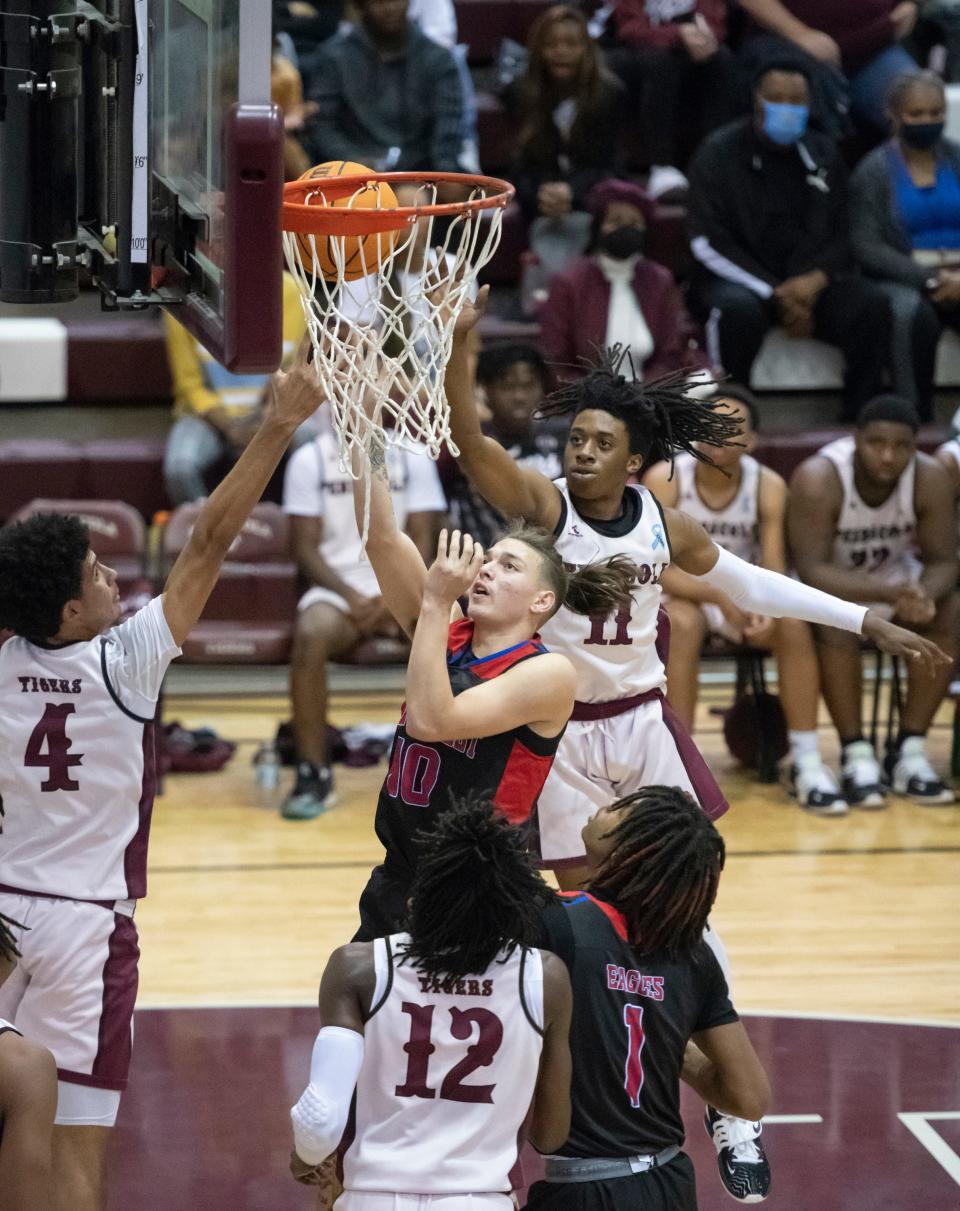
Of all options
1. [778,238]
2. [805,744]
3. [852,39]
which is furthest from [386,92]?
[805,744]

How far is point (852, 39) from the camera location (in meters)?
10.2

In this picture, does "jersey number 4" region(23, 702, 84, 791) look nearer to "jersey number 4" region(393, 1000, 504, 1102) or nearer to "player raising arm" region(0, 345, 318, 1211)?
"player raising arm" region(0, 345, 318, 1211)

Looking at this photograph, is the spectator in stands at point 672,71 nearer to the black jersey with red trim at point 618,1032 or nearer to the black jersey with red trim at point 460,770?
the black jersey with red trim at point 460,770

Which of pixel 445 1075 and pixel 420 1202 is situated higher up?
pixel 445 1075

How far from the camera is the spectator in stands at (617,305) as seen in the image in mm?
8531

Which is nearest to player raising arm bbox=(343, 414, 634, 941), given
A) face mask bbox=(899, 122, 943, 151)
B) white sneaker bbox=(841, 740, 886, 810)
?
white sneaker bbox=(841, 740, 886, 810)

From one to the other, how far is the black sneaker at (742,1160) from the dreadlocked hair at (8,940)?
1.40 meters

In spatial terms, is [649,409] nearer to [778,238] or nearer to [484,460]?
[484,460]

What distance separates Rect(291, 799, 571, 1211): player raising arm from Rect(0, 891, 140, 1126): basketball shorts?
29.2 inches

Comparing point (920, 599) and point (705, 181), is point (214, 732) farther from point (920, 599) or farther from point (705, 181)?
point (705, 181)

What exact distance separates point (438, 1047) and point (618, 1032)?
1.10 feet

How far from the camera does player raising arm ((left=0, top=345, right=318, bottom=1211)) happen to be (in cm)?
354

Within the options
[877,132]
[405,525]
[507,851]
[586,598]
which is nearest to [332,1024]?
[507,851]

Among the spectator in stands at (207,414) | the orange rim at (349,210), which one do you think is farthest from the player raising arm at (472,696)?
the spectator in stands at (207,414)
